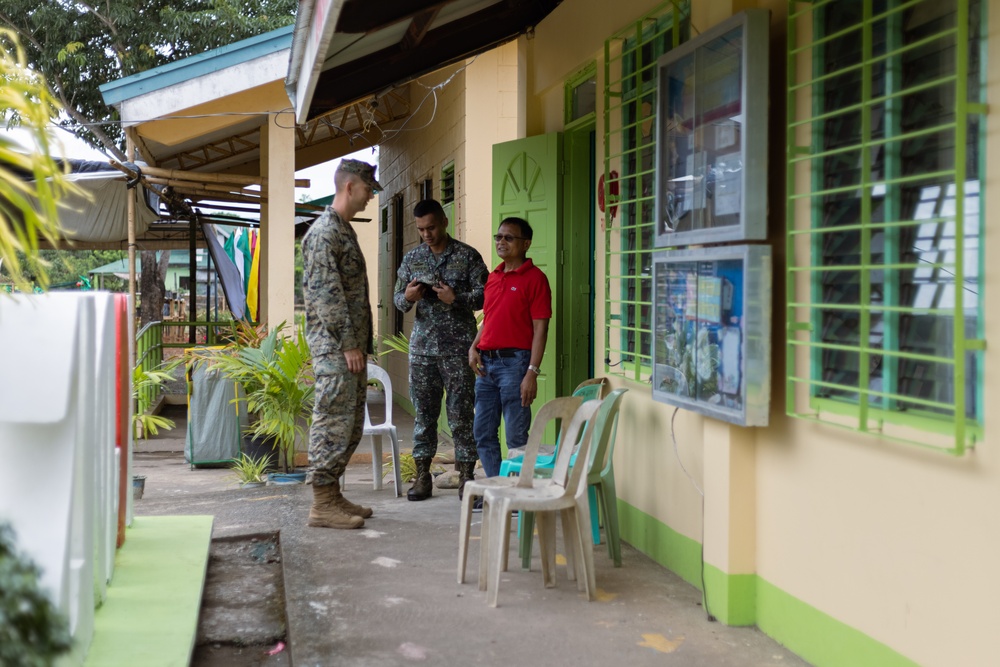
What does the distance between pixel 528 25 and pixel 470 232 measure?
7.13 feet

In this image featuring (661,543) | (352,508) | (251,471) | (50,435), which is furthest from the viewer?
(251,471)

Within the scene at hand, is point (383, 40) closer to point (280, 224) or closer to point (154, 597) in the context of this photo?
point (280, 224)

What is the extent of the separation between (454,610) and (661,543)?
1201mm

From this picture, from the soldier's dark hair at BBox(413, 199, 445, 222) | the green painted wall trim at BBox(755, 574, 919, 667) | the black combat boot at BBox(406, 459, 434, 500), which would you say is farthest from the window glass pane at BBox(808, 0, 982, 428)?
→ the black combat boot at BBox(406, 459, 434, 500)

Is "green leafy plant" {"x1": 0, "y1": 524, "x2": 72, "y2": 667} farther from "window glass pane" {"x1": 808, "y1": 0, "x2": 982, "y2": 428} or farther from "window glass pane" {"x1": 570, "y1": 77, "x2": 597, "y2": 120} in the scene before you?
"window glass pane" {"x1": 570, "y1": 77, "x2": 597, "y2": 120}

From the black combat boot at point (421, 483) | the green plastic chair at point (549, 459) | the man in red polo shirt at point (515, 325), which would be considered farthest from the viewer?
the black combat boot at point (421, 483)

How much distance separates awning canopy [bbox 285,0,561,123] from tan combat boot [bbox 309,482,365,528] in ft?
7.48

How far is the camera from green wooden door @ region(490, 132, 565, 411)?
6875 mm

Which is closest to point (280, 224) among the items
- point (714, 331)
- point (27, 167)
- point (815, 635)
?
point (714, 331)

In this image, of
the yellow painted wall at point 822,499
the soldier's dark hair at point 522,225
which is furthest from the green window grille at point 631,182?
the soldier's dark hair at point 522,225

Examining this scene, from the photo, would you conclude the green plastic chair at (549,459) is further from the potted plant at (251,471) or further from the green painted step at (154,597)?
the potted plant at (251,471)

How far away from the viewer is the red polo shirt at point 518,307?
6.04 meters

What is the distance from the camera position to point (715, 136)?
415 cm

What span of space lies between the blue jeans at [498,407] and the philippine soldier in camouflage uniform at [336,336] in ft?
2.53
